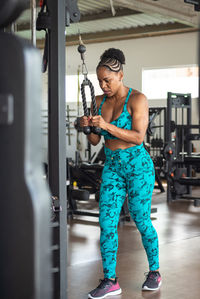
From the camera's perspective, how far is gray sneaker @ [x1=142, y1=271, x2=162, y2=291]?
10.6ft

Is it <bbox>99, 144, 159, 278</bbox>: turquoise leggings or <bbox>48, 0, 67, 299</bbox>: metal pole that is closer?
<bbox>48, 0, 67, 299</bbox>: metal pole

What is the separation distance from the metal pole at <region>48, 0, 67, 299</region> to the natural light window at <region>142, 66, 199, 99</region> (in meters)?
9.63

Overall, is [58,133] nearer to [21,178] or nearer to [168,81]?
[21,178]

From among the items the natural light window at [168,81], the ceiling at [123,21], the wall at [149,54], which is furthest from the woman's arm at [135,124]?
the natural light window at [168,81]

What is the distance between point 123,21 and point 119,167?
29.6ft

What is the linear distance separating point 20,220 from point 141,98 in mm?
2233

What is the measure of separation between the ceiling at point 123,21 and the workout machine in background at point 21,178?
8563 millimetres

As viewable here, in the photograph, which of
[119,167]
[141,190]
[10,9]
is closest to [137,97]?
[119,167]

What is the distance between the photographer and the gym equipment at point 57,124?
8.19 feet

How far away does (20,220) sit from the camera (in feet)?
2.93

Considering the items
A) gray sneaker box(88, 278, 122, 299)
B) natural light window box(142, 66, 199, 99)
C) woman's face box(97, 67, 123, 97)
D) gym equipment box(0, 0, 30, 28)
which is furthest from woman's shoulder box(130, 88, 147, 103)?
natural light window box(142, 66, 199, 99)

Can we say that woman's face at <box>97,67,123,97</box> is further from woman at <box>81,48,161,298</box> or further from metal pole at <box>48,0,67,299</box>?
metal pole at <box>48,0,67,299</box>

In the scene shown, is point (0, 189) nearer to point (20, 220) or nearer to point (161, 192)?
point (20, 220)

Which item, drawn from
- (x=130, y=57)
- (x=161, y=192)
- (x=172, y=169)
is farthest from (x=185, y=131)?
(x=130, y=57)
